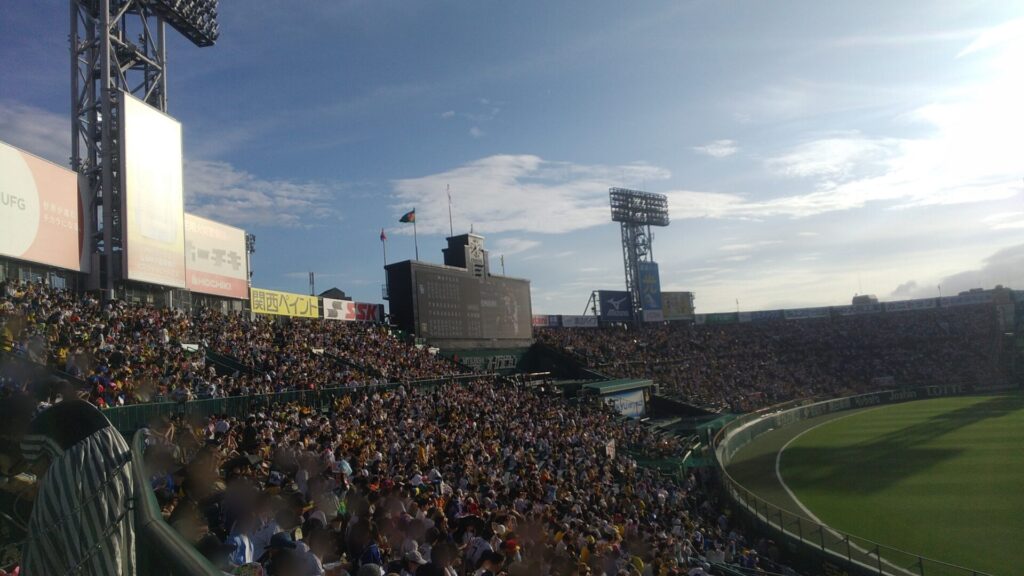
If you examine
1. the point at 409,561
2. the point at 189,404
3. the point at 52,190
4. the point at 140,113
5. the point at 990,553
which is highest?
the point at 140,113

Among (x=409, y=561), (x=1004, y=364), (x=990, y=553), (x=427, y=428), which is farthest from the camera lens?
(x=1004, y=364)

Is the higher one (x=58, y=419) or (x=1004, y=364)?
(x=58, y=419)

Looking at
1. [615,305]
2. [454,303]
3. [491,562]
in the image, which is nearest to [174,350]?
[491,562]

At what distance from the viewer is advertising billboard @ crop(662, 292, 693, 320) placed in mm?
60844

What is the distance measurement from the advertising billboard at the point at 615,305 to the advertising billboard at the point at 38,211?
39705 mm

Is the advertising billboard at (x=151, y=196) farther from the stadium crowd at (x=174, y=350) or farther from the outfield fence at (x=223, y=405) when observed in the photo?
the outfield fence at (x=223, y=405)

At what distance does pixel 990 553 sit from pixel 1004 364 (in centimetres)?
5248

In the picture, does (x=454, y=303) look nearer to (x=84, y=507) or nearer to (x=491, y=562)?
(x=491, y=562)

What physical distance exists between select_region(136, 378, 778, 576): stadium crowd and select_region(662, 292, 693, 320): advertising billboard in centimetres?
3442

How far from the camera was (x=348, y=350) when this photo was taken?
28312 mm

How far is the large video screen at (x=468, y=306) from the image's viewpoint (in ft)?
105

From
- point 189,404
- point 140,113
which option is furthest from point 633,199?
point 189,404

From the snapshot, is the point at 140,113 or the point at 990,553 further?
the point at 140,113

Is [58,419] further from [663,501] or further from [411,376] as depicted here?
[411,376]
